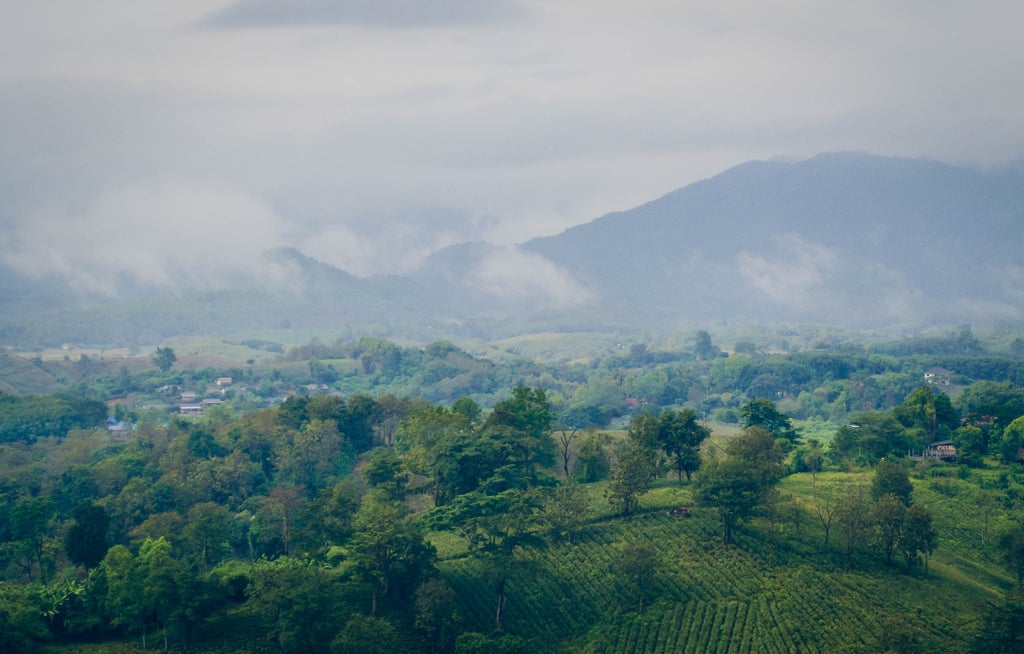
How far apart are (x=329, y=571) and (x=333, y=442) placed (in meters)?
15.7

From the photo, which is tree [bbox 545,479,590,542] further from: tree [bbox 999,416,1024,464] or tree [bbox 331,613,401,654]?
tree [bbox 999,416,1024,464]

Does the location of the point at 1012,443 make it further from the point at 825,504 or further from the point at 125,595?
the point at 125,595

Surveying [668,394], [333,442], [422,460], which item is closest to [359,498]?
[422,460]

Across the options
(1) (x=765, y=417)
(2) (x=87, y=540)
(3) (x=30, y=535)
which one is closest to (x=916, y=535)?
(1) (x=765, y=417)

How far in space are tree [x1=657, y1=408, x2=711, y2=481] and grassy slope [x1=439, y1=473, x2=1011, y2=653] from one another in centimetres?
450

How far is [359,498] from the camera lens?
42.2 metres

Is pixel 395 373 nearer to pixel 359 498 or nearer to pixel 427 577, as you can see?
pixel 359 498

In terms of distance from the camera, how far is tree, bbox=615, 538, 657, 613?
34938 mm

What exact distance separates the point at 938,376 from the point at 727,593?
78.4 metres

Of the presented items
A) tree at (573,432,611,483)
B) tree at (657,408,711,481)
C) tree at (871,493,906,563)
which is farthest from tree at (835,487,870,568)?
tree at (573,432,611,483)

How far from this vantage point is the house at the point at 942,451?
169 ft

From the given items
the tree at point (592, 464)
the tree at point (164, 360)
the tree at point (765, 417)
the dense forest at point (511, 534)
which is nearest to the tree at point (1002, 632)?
the dense forest at point (511, 534)

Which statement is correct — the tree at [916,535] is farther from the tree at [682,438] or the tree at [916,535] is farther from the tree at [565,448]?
the tree at [565,448]

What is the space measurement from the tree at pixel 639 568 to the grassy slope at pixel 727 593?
39 cm
